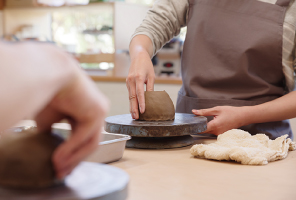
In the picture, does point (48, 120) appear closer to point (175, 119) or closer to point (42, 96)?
point (42, 96)

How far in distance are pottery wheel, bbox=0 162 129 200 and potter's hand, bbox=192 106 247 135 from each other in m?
0.87

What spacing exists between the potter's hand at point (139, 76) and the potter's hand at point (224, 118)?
231 mm

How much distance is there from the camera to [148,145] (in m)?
1.17

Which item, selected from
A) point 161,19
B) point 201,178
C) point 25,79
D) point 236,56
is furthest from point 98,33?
point 25,79

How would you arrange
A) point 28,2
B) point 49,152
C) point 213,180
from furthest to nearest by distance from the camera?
point 28,2
point 213,180
point 49,152

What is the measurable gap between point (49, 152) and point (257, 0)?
4.53 ft

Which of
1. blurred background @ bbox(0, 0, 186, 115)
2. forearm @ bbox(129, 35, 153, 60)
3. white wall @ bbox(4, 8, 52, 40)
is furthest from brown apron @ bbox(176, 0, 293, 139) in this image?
white wall @ bbox(4, 8, 52, 40)

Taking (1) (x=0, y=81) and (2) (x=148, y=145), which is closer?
(1) (x=0, y=81)

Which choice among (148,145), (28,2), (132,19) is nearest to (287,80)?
(148,145)

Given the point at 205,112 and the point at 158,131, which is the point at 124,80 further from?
the point at 158,131

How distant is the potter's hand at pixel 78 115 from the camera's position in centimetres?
44

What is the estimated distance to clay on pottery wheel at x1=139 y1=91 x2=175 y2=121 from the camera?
1284mm

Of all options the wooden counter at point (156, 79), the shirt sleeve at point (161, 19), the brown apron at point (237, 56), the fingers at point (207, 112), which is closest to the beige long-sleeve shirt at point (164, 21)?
the shirt sleeve at point (161, 19)

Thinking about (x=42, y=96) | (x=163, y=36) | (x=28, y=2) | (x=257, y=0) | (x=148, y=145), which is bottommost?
(x=148, y=145)
